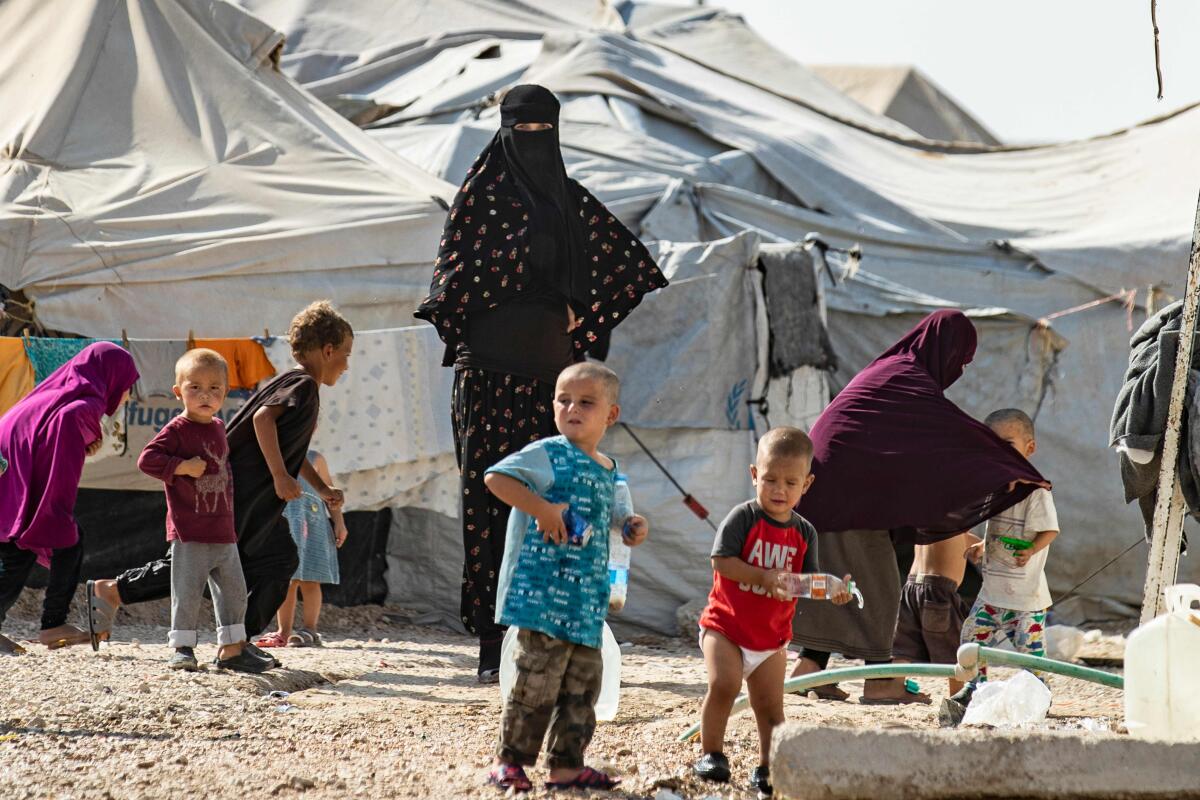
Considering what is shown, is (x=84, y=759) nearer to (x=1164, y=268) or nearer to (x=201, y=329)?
(x=201, y=329)

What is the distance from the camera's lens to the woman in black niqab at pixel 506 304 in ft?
16.5

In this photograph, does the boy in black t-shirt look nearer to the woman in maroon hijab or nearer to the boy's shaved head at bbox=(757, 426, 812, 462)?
the woman in maroon hijab

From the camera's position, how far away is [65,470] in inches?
193

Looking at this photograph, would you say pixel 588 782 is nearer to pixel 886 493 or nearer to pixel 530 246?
pixel 886 493

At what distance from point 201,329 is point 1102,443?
15.6 feet

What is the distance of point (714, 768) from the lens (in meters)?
3.30

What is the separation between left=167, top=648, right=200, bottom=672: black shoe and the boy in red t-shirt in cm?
202

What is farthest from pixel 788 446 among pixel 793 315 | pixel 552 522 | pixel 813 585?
pixel 793 315

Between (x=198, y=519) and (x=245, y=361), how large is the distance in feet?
6.34

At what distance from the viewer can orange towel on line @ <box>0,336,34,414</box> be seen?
6172mm

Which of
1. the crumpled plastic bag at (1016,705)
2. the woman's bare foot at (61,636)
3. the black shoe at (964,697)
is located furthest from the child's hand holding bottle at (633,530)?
the woman's bare foot at (61,636)

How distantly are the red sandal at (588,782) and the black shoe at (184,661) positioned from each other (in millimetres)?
1931

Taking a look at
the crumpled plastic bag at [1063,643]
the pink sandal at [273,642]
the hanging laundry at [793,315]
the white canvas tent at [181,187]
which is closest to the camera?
the pink sandal at [273,642]

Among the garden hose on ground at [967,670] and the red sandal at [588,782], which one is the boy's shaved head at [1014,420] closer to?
the garden hose on ground at [967,670]
